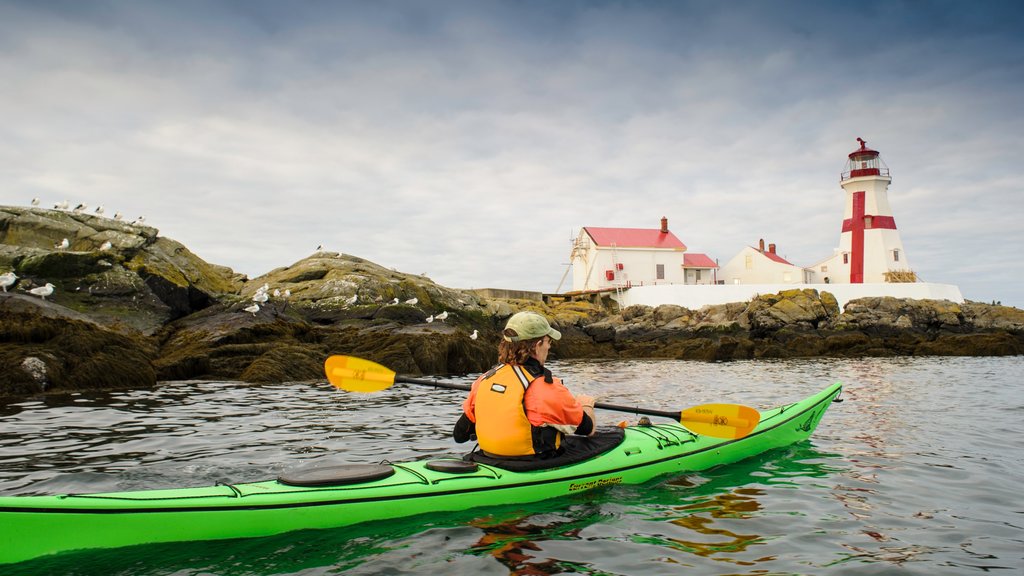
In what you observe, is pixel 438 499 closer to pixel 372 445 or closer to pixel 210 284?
pixel 372 445

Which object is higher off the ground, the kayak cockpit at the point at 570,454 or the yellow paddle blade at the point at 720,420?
the yellow paddle blade at the point at 720,420

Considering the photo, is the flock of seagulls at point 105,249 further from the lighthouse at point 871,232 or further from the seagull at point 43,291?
the lighthouse at point 871,232

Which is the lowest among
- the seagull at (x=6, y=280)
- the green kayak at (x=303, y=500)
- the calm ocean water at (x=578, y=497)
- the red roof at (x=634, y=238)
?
the calm ocean water at (x=578, y=497)

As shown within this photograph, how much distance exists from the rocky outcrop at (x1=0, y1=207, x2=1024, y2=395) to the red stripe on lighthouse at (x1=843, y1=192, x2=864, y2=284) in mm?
6102

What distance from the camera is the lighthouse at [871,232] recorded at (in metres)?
39.6

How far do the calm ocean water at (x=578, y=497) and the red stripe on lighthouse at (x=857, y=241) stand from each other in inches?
1223

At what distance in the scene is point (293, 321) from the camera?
1891 centimetres

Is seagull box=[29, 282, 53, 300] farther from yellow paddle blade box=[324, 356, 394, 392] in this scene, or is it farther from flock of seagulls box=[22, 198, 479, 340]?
yellow paddle blade box=[324, 356, 394, 392]

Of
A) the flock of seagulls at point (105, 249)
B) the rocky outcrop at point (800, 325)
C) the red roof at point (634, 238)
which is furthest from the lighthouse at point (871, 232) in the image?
the flock of seagulls at point (105, 249)

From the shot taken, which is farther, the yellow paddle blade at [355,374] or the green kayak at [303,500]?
the yellow paddle blade at [355,374]

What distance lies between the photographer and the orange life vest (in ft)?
16.8

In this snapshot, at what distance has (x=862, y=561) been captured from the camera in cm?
421

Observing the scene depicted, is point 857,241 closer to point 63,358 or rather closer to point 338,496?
point 63,358

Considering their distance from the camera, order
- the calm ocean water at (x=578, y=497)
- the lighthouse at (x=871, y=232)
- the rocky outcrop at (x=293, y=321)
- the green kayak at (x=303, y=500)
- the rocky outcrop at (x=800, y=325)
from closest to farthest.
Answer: the green kayak at (x=303, y=500) < the calm ocean water at (x=578, y=497) < the rocky outcrop at (x=293, y=321) < the rocky outcrop at (x=800, y=325) < the lighthouse at (x=871, y=232)
